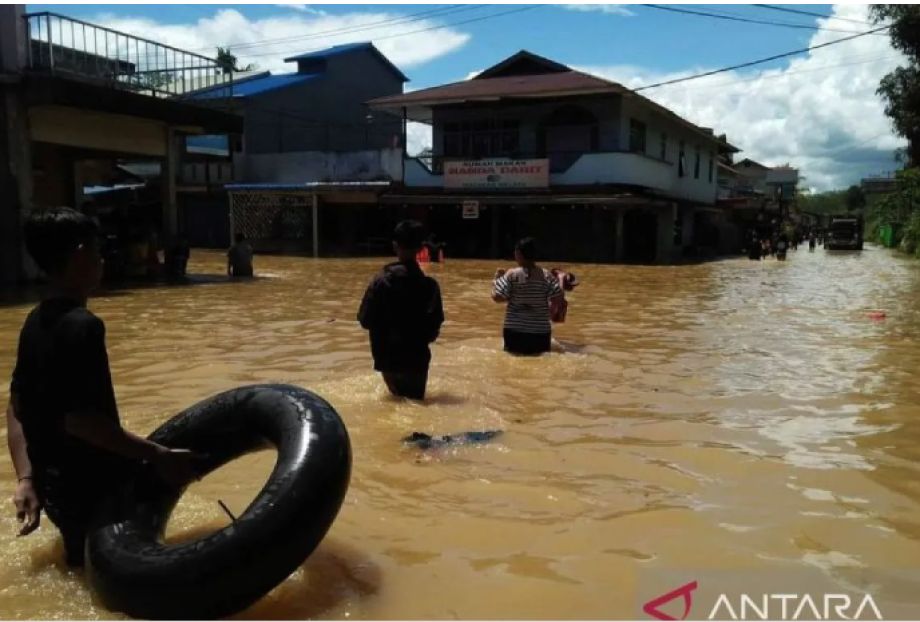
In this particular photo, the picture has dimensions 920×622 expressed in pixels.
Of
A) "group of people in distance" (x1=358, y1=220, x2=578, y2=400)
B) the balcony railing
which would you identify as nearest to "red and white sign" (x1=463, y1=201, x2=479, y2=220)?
the balcony railing

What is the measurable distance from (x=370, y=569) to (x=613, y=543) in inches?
45.2

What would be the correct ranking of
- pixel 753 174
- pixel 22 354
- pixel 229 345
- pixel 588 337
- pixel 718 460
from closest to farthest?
pixel 22 354, pixel 718 460, pixel 229 345, pixel 588 337, pixel 753 174

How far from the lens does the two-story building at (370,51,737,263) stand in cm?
2842

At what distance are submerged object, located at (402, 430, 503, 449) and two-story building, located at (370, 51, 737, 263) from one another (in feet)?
72.4

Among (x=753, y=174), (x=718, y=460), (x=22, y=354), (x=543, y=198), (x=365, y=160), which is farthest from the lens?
(x=753, y=174)

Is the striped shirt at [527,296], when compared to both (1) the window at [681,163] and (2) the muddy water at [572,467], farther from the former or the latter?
(1) the window at [681,163]

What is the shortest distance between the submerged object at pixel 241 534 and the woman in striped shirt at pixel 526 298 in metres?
4.58

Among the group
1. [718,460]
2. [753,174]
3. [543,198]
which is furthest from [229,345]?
[753,174]

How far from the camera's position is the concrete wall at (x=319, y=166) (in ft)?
104

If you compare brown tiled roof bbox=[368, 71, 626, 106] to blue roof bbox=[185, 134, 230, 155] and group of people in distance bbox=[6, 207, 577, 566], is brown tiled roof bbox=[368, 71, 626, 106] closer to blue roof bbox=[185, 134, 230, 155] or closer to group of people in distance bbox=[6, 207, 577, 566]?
blue roof bbox=[185, 134, 230, 155]

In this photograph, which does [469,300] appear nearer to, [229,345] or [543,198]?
[229,345]

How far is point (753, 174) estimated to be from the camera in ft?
254

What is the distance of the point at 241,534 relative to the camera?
9.61ft

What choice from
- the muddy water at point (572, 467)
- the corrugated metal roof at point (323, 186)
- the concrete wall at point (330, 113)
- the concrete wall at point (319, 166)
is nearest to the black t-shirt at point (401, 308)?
the muddy water at point (572, 467)
